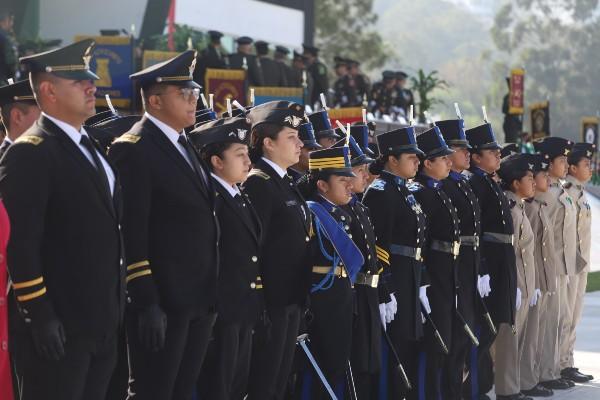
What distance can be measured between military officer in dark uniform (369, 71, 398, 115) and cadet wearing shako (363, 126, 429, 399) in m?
14.0

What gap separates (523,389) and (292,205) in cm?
363

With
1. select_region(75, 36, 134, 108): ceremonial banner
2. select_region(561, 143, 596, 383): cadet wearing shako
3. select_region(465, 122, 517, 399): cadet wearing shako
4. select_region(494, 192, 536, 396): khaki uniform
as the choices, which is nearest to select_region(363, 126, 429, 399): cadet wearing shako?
select_region(465, 122, 517, 399): cadet wearing shako

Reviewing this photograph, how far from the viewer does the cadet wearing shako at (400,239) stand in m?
7.39

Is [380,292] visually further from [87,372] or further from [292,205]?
[87,372]

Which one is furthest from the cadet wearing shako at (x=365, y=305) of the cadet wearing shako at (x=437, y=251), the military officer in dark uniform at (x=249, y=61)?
the military officer in dark uniform at (x=249, y=61)

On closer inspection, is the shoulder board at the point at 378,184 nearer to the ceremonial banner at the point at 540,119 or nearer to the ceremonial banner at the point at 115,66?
the ceremonial banner at the point at 115,66

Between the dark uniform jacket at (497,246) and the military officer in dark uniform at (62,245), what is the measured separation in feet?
14.0

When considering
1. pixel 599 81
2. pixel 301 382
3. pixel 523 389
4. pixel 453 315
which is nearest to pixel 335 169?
pixel 301 382

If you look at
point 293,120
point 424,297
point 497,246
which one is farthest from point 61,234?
point 497,246

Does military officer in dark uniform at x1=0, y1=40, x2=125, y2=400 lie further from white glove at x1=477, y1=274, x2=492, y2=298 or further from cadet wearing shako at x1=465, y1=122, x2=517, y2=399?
cadet wearing shako at x1=465, y1=122, x2=517, y2=399

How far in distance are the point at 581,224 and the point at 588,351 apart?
166 centimetres

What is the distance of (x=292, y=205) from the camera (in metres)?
6.17

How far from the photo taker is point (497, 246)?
8.53 meters

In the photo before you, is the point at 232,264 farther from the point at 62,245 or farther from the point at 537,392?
the point at 537,392
